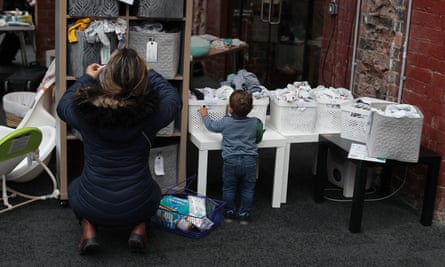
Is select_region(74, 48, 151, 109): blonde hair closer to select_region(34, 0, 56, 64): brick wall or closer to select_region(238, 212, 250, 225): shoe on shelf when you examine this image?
select_region(238, 212, 250, 225): shoe on shelf

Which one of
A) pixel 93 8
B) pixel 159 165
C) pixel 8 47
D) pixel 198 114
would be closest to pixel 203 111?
pixel 198 114

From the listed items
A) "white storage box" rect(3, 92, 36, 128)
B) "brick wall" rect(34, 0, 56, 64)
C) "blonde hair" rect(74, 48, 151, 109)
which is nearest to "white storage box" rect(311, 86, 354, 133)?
"blonde hair" rect(74, 48, 151, 109)

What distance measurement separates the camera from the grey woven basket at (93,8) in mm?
4438

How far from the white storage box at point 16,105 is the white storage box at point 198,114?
219cm

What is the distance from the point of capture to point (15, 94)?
6699 mm

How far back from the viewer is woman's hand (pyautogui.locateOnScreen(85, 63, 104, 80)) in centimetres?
419

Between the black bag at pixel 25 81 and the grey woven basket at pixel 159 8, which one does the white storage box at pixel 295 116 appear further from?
the black bag at pixel 25 81

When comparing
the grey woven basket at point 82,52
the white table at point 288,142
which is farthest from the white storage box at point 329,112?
the grey woven basket at point 82,52

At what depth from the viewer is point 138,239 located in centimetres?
404

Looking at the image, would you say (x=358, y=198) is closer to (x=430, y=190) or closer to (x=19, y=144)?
(x=430, y=190)

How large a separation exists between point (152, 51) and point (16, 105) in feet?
7.71

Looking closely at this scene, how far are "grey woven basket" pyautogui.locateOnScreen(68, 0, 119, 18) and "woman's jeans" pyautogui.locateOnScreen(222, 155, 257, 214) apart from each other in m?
1.26

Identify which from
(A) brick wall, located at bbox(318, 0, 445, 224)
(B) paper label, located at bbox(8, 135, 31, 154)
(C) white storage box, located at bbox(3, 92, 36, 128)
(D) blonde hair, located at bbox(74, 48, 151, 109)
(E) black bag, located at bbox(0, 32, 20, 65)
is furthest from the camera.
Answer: (E) black bag, located at bbox(0, 32, 20, 65)

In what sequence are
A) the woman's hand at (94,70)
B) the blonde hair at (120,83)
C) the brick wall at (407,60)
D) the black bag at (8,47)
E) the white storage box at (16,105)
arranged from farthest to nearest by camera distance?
the black bag at (8,47) → the white storage box at (16,105) → the brick wall at (407,60) → the woman's hand at (94,70) → the blonde hair at (120,83)
